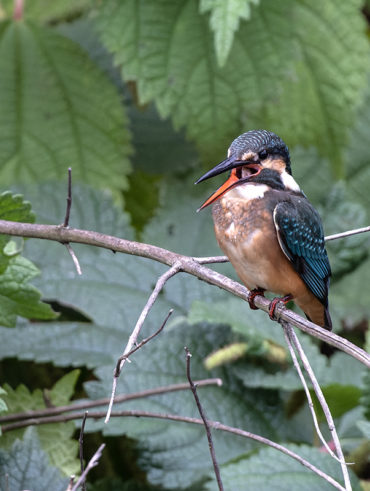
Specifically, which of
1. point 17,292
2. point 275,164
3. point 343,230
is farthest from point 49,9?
point 275,164

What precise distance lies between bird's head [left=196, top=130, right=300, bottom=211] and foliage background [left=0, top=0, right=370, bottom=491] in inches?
23.0

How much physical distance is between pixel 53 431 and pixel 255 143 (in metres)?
1.13

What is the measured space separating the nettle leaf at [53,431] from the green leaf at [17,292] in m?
0.36

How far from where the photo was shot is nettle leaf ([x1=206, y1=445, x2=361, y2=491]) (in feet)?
7.23

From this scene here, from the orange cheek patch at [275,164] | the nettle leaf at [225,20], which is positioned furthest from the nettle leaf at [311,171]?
the orange cheek patch at [275,164]

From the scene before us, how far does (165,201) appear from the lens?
3.43 metres

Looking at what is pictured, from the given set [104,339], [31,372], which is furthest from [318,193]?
[31,372]

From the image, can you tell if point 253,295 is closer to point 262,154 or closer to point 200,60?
→ point 262,154

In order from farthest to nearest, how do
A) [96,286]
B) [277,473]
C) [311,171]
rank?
[311,171] < [96,286] < [277,473]

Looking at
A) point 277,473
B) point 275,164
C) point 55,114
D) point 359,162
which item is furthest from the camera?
point 359,162

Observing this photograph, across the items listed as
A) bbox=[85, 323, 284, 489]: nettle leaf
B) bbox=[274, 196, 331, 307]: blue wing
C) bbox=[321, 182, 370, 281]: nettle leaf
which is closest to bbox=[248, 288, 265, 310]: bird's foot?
bbox=[274, 196, 331, 307]: blue wing

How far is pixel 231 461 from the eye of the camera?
239 cm

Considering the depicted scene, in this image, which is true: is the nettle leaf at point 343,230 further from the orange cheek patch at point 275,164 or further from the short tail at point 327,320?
the orange cheek patch at point 275,164

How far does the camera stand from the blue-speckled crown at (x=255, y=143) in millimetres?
1827
